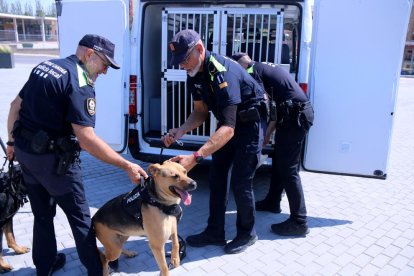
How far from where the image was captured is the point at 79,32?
4113 millimetres

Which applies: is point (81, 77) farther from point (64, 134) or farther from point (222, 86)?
point (222, 86)

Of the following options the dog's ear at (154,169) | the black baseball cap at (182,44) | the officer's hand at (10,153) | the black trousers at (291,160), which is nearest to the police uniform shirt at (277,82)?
the black trousers at (291,160)

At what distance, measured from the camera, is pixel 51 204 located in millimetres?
2639

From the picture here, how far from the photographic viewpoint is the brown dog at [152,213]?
2440 mm

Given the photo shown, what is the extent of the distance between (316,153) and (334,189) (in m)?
1.30

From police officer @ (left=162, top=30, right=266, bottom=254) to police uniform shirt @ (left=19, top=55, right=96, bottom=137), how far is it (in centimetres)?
71

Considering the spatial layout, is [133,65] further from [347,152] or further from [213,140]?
[347,152]

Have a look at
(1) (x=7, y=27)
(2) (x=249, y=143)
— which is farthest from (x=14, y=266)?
(1) (x=7, y=27)

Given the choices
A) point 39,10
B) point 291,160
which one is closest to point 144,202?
point 291,160

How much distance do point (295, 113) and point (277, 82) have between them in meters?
0.34

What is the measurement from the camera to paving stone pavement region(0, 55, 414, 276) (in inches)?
121

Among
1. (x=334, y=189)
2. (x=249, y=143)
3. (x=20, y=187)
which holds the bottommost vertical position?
(x=334, y=189)

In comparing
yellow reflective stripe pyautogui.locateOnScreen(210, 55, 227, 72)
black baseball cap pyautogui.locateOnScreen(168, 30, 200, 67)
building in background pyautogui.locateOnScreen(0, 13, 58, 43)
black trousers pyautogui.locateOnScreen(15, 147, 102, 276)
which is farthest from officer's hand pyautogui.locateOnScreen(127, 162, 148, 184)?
building in background pyautogui.locateOnScreen(0, 13, 58, 43)

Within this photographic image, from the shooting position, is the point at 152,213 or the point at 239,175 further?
the point at 239,175
